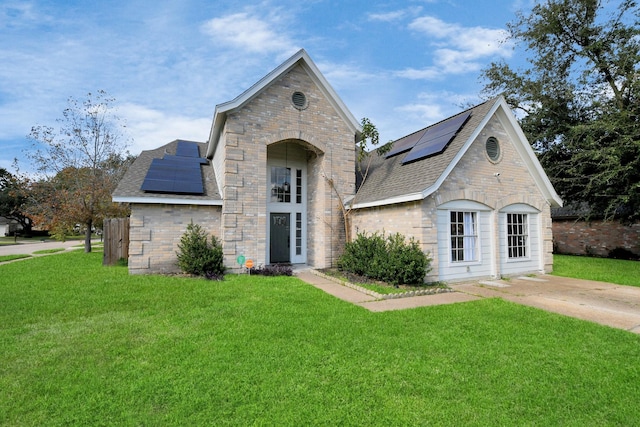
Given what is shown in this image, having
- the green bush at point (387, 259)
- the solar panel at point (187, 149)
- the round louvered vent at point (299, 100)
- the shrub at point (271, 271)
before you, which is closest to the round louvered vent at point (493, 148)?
the green bush at point (387, 259)

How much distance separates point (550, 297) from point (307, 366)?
24.0 feet

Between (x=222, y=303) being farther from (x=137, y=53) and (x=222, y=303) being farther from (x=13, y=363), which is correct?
(x=137, y=53)

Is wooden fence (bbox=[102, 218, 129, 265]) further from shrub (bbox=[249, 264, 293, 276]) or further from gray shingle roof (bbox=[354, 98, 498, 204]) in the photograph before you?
gray shingle roof (bbox=[354, 98, 498, 204])

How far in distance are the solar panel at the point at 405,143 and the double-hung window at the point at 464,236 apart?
393 cm

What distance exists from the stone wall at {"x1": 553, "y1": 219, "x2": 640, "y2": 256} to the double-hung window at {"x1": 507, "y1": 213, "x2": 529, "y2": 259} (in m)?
7.84

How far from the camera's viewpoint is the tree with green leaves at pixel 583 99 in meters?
14.2

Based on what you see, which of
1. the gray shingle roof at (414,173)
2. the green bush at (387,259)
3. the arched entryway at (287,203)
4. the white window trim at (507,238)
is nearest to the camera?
the green bush at (387,259)

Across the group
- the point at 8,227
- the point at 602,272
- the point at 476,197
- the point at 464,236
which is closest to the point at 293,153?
the point at 476,197

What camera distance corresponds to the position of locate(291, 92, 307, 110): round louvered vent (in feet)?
40.7

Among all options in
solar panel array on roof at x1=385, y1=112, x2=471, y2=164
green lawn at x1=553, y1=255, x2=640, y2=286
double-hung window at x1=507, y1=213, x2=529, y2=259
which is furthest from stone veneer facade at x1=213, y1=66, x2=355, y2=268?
green lawn at x1=553, y1=255, x2=640, y2=286

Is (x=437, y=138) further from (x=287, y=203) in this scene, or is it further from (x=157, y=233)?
(x=157, y=233)

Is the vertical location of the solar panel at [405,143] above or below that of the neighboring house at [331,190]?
above

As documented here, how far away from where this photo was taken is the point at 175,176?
12219mm

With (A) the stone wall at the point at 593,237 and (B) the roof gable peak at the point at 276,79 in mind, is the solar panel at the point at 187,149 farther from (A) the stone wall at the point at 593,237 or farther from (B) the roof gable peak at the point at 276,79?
(A) the stone wall at the point at 593,237
